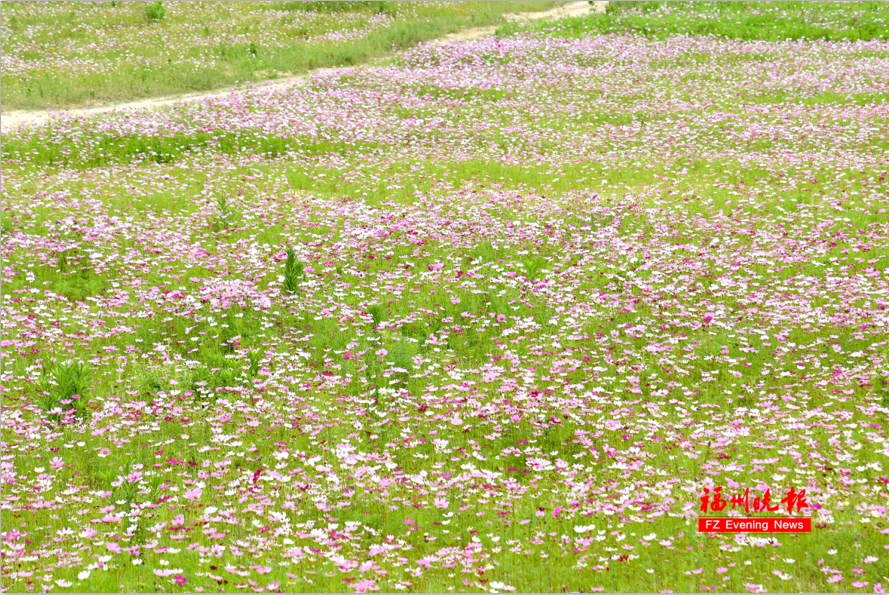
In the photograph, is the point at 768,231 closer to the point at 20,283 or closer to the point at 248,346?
the point at 248,346

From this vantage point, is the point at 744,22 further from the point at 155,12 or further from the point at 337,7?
the point at 155,12

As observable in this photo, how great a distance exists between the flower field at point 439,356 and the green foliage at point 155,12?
18.4m

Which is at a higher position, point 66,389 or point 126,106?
point 126,106

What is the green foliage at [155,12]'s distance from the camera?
38.4 meters

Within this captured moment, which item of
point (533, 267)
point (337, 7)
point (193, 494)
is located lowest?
point (193, 494)

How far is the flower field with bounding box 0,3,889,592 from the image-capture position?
6312 mm

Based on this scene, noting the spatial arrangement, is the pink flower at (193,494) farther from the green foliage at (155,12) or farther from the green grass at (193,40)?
the green foliage at (155,12)

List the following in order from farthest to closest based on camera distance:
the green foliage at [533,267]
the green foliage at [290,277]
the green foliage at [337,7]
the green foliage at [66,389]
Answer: the green foliage at [337,7]
the green foliage at [533,267]
the green foliage at [290,277]
the green foliage at [66,389]

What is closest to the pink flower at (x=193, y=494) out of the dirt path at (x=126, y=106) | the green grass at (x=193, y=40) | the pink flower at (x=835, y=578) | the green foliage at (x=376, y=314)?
the green foliage at (x=376, y=314)

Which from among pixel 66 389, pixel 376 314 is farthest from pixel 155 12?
pixel 66 389

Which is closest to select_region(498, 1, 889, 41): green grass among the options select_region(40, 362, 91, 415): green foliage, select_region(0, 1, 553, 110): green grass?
select_region(0, 1, 553, 110): green grass

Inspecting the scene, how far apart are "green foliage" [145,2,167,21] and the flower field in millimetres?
18410

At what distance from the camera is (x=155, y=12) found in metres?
38.5

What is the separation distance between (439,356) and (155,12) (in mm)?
35032
